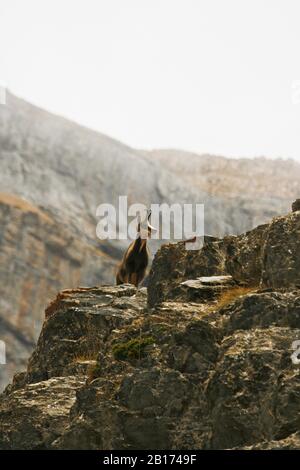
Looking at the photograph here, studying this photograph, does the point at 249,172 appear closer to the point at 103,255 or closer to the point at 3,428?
the point at 103,255

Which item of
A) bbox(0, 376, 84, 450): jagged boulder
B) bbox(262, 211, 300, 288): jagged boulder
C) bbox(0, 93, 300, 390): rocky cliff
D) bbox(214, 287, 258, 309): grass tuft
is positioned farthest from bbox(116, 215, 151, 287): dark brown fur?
bbox(0, 93, 300, 390): rocky cliff

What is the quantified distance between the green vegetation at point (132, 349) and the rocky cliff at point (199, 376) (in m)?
0.02

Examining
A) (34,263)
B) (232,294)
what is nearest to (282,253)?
(232,294)

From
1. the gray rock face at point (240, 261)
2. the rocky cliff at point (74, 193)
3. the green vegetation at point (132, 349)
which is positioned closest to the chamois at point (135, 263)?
the gray rock face at point (240, 261)

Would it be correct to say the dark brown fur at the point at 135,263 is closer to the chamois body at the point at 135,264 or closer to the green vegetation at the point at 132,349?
the chamois body at the point at 135,264

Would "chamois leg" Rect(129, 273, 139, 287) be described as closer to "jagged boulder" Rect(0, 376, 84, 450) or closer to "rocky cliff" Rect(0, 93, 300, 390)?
"jagged boulder" Rect(0, 376, 84, 450)

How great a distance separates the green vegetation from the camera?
15.5 metres

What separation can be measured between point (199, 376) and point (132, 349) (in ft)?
4.87

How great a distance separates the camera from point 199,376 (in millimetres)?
14461

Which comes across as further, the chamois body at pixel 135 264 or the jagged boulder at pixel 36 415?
the chamois body at pixel 135 264

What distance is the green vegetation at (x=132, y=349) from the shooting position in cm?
1552

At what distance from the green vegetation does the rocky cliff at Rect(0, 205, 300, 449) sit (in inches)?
0.8

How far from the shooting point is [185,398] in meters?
14.3
